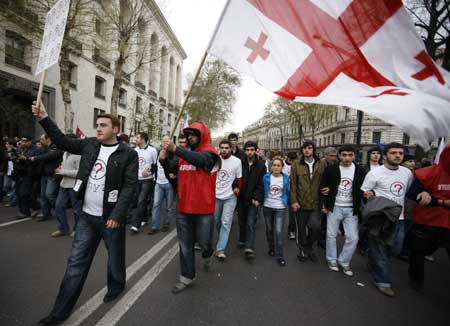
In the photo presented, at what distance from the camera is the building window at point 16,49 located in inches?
507

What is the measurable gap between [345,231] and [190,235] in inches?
93.8

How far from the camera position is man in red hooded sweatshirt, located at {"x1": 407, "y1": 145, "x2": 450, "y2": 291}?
9.87ft

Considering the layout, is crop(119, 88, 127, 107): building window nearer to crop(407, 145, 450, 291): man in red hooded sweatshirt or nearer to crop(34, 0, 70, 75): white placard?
crop(34, 0, 70, 75): white placard

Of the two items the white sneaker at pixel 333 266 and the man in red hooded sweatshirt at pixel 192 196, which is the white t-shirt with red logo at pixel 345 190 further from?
the man in red hooded sweatshirt at pixel 192 196

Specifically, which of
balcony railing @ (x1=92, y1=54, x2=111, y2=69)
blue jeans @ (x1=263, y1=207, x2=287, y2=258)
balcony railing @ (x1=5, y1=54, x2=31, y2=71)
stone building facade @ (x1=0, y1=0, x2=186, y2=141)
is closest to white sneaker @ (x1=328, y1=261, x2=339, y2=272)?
→ blue jeans @ (x1=263, y1=207, x2=287, y2=258)

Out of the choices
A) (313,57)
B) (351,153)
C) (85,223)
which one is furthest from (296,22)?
(85,223)

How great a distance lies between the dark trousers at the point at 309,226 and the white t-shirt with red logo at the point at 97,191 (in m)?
3.04

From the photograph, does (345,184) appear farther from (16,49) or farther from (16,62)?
(16,62)

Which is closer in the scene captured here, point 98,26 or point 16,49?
point 16,49

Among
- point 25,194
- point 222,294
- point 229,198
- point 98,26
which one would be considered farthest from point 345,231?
point 98,26

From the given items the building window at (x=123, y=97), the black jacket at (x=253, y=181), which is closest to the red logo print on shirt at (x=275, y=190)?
the black jacket at (x=253, y=181)

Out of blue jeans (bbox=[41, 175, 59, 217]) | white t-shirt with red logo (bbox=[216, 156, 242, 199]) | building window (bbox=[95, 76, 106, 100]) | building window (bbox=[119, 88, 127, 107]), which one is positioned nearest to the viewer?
white t-shirt with red logo (bbox=[216, 156, 242, 199])

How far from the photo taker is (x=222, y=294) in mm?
3039

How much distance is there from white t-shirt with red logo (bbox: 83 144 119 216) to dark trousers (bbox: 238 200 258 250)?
2515mm
